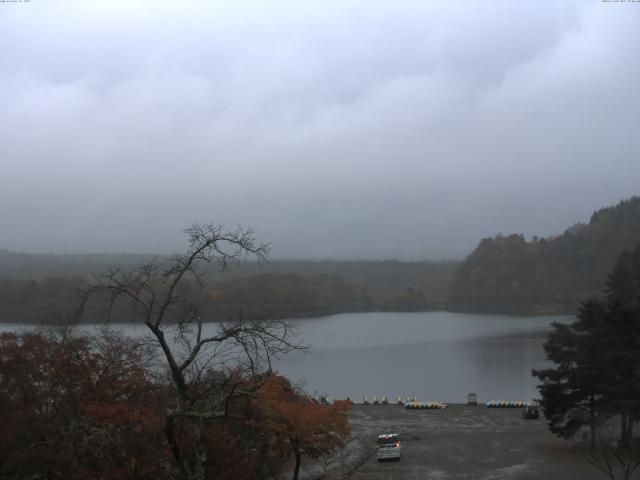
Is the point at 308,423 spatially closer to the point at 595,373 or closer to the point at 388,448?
the point at 388,448

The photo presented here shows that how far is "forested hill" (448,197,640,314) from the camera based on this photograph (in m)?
76.1

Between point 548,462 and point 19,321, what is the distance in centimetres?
4822

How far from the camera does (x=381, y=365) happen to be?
35.2 meters

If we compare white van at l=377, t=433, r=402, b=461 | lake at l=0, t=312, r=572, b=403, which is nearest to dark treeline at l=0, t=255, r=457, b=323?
lake at l=0, t=312, r=572, b=403

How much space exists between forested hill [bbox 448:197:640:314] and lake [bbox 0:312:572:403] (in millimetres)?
16374

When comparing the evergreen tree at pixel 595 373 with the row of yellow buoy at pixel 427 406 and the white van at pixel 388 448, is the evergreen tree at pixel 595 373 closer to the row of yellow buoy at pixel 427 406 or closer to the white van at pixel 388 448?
the white van at pixel 388 448

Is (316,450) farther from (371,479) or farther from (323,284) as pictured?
(323,284)

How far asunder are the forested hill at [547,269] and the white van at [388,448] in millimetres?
64485

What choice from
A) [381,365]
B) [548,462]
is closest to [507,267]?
[381,365]

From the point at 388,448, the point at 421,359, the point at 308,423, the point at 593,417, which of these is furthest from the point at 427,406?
the point at 421,359

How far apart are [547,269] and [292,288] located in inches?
1260

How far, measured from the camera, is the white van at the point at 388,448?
44.4 feet

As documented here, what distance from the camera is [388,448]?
44.7 ft

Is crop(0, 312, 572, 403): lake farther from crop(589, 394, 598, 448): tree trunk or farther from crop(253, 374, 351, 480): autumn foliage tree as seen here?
crop(589, 394, 598, 448): tree trunk
